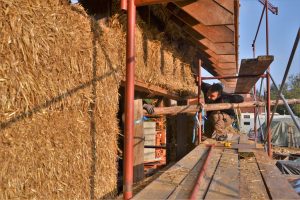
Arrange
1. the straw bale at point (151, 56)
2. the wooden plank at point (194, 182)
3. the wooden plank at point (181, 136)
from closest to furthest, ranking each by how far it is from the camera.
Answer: the wooden plank at point (194, 182) < the straw bale at point (151, 56) < the wooden plank at point (181, 136)

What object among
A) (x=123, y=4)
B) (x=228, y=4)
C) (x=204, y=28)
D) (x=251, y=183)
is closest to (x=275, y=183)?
(x=251, y=183)

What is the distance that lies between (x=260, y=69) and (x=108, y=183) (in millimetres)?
3905

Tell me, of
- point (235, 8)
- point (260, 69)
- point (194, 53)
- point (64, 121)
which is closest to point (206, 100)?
point (194, 53)

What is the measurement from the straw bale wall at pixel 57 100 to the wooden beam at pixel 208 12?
1.10 m

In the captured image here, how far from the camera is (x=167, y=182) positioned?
115 inches

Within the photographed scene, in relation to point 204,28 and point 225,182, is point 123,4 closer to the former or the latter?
point 225,182

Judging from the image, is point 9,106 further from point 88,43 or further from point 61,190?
point 88,43


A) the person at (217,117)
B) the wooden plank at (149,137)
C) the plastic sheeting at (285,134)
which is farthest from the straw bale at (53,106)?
the plastic sheeting at (285,134)

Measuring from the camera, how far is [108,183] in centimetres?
412

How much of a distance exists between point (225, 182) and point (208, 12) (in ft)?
8.86

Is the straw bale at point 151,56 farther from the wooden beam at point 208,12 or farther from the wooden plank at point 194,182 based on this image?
the wooden plank at point 194,182

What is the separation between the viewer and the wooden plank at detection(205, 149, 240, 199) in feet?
8.28

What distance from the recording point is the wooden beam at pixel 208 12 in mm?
4574

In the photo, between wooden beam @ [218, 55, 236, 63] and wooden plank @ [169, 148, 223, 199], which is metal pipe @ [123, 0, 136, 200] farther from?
wooden beam @ [218, 55, 236, 63]
